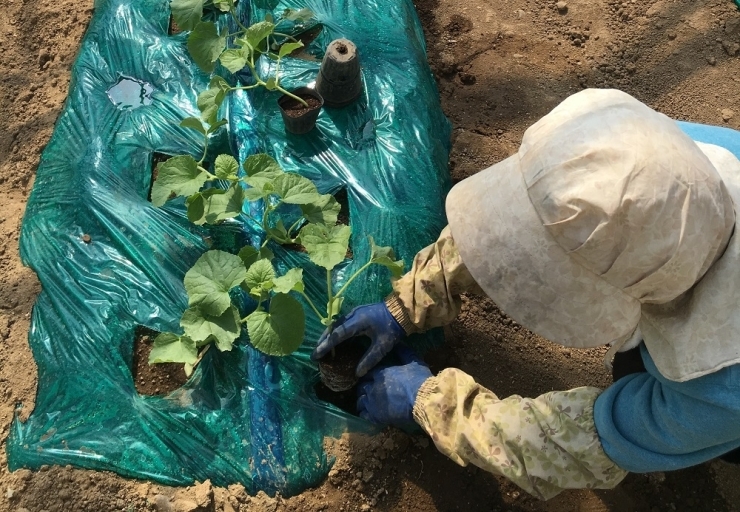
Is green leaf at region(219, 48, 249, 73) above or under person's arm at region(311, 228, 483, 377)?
above

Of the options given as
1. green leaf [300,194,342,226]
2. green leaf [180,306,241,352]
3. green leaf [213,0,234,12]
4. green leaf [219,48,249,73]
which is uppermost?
green leaf [213,0,234,12]

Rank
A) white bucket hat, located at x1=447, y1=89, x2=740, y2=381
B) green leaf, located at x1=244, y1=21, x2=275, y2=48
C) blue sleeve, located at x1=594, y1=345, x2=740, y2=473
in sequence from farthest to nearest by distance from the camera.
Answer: green leaf, located at x1=244, y1=21, x2=275, y2=48 < blue sleeve, located at x1=594, y1=345, x2=740, y2=473 < white bucket hat, located at x1=447, y1=89, x2=740, y2=381

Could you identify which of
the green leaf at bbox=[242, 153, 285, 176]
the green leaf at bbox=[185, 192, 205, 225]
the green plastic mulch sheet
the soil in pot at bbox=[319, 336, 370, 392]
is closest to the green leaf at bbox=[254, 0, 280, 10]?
the green plastic mulch sheet

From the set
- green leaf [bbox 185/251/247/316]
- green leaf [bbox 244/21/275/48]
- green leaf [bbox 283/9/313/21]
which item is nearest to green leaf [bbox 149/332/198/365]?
green leaf [bbox 185/251/247/316]

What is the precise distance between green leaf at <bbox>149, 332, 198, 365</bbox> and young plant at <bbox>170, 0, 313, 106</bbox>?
0.81 m

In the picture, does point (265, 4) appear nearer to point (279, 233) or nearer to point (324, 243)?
point (279, 233)

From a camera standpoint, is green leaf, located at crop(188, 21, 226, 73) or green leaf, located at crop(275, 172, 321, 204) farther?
green leaf, located at crop(188, 21, 226, 73)

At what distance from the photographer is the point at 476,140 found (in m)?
2.22

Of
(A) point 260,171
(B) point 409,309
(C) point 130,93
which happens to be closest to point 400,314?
(B) point 409,309

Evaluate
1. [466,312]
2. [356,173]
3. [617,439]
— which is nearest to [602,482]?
[617,439]

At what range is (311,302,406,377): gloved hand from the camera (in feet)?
5.10

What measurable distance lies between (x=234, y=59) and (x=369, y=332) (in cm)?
96

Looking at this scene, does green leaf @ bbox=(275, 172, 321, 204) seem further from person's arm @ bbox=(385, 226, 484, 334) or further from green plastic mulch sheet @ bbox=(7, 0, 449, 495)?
person's arm @ bbox=(385, 226, 484, 334)

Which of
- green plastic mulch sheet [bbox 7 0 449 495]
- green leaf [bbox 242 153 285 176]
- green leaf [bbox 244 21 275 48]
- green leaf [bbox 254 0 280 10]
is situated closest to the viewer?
green plastic mulch sheet [bbox 7 0 449 495]
